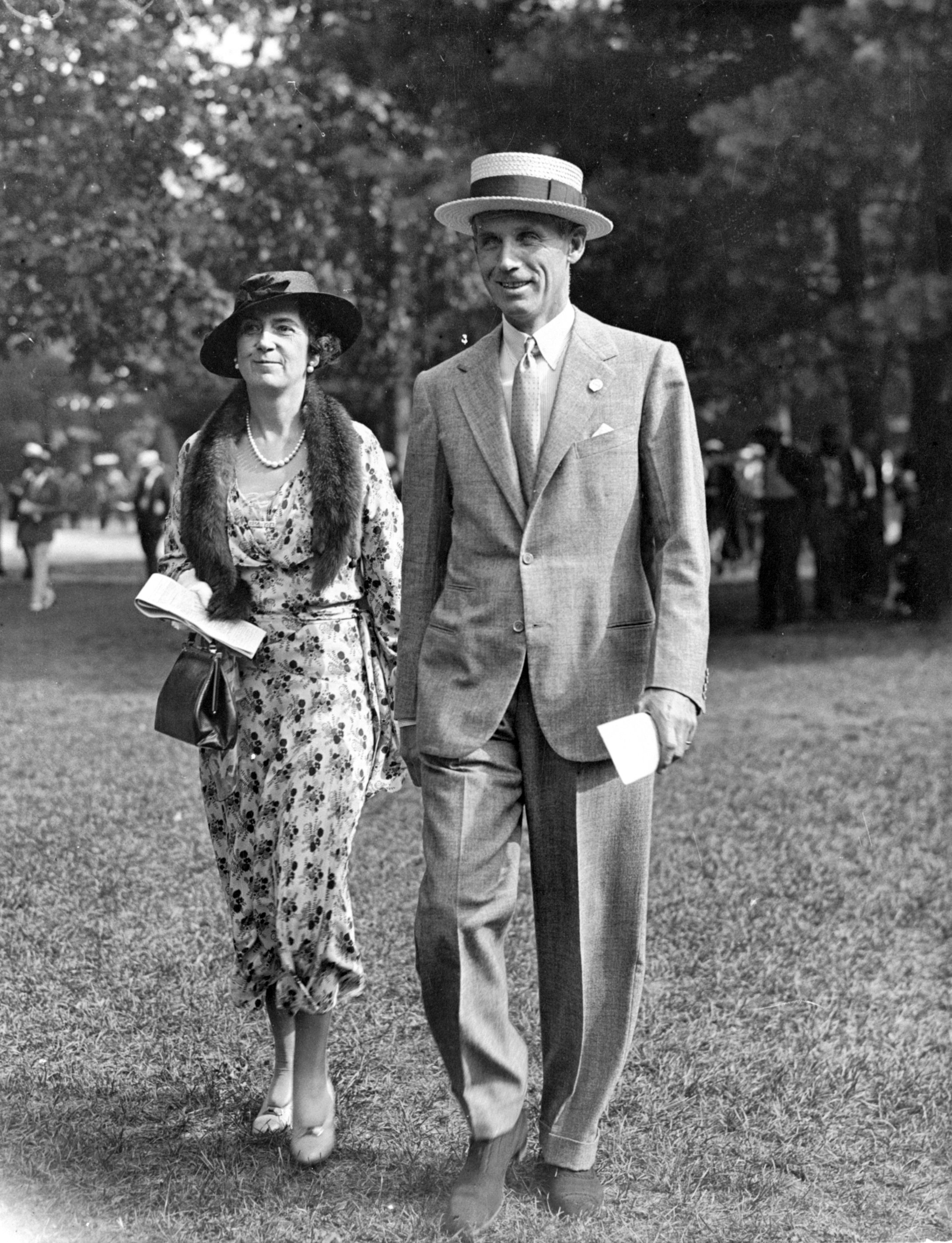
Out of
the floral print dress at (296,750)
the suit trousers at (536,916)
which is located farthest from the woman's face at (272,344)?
the suit trousers at (536,916)

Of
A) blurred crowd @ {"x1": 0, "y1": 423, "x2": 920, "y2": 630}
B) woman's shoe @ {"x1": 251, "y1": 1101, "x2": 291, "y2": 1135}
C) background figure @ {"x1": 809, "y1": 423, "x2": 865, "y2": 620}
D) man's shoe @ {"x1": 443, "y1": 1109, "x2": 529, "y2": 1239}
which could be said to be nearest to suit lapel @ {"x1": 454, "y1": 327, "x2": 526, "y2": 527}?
man's shoe @ {"x1": 443, "y1": 1109, "x2": 529, "y2": 1239}

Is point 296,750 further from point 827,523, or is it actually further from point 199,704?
point 827,523

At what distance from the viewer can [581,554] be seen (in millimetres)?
3721

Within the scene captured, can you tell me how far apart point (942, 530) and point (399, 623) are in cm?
1375

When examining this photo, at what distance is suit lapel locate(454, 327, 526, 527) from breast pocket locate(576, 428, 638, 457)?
156 mm

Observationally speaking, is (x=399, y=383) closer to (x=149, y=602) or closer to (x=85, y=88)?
(x=85, y=88)

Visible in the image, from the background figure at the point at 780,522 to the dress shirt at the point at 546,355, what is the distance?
1358 centimetres

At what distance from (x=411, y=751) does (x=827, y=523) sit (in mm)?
14598

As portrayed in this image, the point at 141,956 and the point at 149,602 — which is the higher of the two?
the point at 149,602

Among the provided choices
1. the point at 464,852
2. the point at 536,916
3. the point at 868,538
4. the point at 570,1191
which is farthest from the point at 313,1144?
the point at 868,538

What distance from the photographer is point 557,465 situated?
371cm

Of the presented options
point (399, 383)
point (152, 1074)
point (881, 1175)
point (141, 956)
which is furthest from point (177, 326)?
point (881, 1175)

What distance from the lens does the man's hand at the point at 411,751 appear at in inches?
152

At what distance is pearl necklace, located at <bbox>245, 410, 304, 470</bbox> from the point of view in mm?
4281
